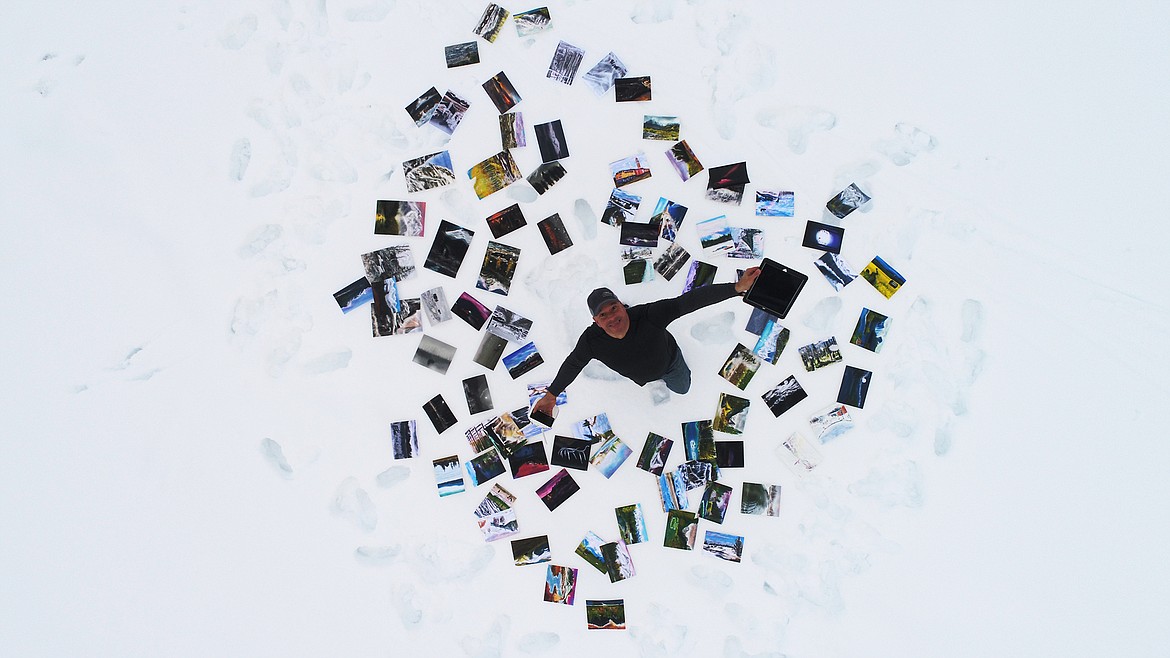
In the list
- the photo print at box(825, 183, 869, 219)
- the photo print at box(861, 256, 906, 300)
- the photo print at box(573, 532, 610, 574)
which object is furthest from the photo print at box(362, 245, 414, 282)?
the photo print at box(861, 256, 906, 300)

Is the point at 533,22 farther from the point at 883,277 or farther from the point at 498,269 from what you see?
the point at 883,277

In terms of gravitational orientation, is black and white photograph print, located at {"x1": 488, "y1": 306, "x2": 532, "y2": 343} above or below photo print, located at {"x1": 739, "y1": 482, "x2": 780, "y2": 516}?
above

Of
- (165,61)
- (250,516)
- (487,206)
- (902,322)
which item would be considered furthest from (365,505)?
(902,322)

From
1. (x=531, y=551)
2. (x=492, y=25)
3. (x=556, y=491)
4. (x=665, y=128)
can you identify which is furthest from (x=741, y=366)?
(x=492, y=25)

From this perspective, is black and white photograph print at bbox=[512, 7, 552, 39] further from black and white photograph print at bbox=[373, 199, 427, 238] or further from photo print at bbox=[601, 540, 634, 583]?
photo print at bbox=[601, 540, 634, 583]

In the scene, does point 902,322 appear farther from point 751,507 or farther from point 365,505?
point 365,505
